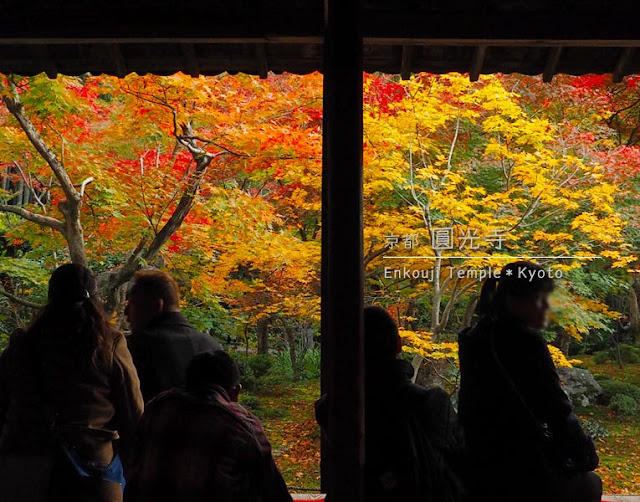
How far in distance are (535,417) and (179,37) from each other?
1.59 m

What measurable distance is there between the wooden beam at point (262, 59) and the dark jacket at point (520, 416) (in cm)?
146

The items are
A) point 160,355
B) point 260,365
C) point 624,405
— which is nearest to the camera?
point 160,355

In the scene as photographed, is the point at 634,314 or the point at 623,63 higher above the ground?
the point at 623,63

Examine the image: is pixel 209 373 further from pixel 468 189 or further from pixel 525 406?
pixel 468 189

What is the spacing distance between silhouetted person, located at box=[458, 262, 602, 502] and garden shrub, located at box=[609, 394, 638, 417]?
6.30 m

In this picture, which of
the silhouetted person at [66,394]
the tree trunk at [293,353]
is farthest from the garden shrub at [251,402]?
the silhouetted person at [66,394]

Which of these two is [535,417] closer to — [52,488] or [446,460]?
[446,460]

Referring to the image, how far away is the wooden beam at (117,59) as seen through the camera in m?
2.38

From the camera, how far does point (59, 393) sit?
146 cm

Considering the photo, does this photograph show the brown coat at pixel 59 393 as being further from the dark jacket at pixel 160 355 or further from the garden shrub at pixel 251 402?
the garden shrub at pixel 251 402

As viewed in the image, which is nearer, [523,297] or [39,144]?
[523,297]

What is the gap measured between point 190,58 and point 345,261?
1.29 m

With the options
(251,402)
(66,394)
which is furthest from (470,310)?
(66,394)

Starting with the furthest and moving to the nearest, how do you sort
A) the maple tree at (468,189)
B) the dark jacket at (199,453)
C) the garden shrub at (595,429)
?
the garden shrub at (595,429), the maple tree at (468,189), the dark jacket at (199,453)
